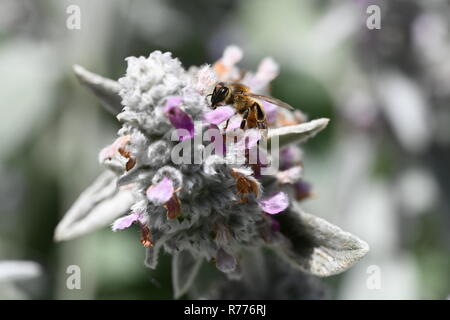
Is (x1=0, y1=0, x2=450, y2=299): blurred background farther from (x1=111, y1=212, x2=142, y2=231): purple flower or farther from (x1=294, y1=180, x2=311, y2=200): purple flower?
(x1=111, y1=212, x2=142, y2=231): purple flower

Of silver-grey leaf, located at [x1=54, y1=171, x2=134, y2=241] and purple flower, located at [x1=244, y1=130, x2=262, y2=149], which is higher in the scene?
purple flower, located at [x1=244, y1=130, x2=262, y2=149]

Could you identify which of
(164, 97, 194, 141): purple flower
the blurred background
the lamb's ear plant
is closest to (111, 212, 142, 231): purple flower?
the lamb's ear plant

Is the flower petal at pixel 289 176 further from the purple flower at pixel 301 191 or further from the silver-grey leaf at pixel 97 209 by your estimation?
the silver-grey leaf at pixel 97 209

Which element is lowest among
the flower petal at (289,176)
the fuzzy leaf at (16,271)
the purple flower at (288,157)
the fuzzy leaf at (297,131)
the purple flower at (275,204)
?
the fuzzy leaf at (16,271)

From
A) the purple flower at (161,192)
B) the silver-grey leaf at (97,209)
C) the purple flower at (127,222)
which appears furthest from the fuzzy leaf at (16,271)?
the purple flower at (161,192)

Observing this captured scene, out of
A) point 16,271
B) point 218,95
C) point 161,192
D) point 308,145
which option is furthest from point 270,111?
point 308,145

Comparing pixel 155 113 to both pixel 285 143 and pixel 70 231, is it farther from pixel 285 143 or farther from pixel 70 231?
pixel 70 231

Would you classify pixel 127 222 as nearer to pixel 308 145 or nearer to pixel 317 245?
pixel 317 245
